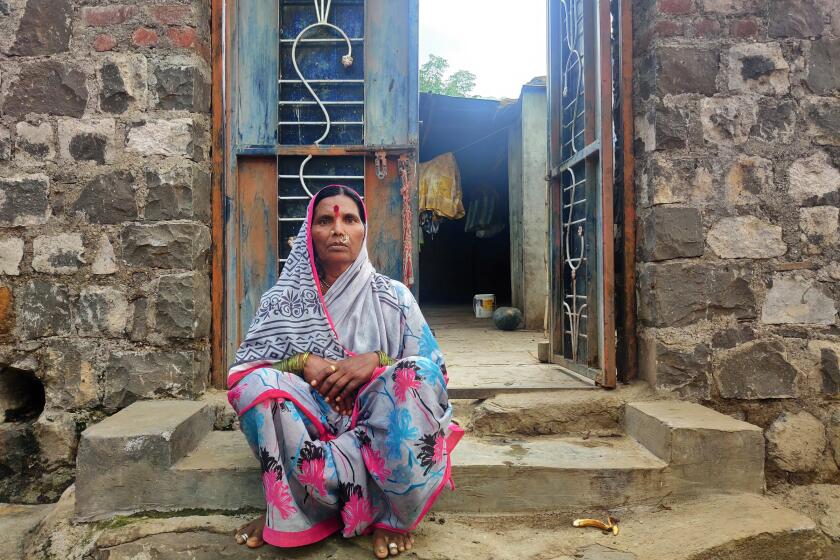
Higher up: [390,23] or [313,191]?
[390,23]

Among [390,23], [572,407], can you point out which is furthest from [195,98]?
[572,407]

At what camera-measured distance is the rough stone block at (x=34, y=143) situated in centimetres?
289

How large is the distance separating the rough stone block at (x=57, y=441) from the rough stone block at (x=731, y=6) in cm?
371

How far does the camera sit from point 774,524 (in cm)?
206

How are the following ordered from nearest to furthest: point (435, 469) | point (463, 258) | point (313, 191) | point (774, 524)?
1. point (435, 469)
2. point (774, 524)
3. point (313, 191)
4. point (463, 258)

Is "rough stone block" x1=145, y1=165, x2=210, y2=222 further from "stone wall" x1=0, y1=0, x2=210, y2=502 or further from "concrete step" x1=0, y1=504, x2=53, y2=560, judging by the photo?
"concrete step" x1=0, y1=504, x2=53, y2=560

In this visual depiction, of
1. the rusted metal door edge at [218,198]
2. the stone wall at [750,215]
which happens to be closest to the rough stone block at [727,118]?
the stone wall at [750,215]

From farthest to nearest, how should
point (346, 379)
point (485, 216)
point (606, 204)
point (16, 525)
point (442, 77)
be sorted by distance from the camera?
point (442, 77) → point (485, 216) → point (606, 204) → point (16, 525) → point (346, 379)

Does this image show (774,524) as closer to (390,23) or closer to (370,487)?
(370,487)

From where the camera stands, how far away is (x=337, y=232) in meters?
2.15

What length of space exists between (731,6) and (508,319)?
4.47 meters

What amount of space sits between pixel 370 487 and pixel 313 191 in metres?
1.81

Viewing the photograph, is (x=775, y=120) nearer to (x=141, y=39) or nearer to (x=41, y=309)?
(x=141, y=39)

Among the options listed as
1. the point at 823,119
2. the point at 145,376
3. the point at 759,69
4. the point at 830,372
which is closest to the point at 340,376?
the point at 145,376
